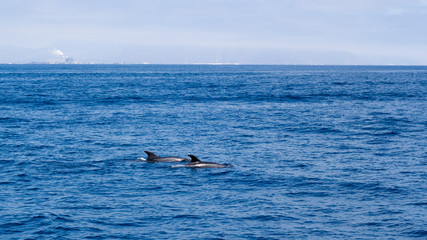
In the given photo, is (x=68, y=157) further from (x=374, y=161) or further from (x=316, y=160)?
(x=374, y=161)

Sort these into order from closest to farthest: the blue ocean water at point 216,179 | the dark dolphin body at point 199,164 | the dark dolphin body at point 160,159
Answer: the blue ocean water at point 216,179 → the dark dolphin body at point 199,164 → the dark dolphin body at point 160,159

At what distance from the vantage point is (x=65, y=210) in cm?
2112

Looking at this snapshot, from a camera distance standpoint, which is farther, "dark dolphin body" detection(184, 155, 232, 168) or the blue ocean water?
"dark dolphin body" detection(184, 155, 232, 168)

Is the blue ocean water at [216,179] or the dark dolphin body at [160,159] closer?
the blue ocean water at [216,179]

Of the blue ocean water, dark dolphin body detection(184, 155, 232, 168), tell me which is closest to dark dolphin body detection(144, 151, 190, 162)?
the blue ocean water

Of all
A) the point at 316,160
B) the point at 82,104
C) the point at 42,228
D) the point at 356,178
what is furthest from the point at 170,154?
the point at 82,104

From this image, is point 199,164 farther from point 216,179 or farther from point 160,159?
Result: point 160,159

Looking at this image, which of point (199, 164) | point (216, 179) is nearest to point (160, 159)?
point (199, 164)

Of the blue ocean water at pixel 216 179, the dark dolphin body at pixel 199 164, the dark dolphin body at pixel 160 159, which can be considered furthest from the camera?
the dark dolphin body at pixel 160 159

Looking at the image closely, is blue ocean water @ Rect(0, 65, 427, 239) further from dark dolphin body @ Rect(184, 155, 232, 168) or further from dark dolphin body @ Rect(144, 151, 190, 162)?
dark dolphin body @ Rect(184, 155, 232, 168)

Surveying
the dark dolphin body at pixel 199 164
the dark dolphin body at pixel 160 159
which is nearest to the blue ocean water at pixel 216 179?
the dark dolphin body at pixel 160 159

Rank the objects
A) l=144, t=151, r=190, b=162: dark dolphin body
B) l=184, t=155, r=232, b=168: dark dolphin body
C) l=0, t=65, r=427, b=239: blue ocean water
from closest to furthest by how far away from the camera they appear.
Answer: l=0, t=65, r=427, b=239: blue ocean water
l=184, t=155, r=232, b=168: dark dolphin body
l=144, t=151, r=190, b=162: dark dolphin body

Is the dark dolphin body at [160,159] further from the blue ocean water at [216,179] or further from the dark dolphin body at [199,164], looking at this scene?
the dark dolphin body at [199,164]

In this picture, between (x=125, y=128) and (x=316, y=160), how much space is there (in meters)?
21.2
